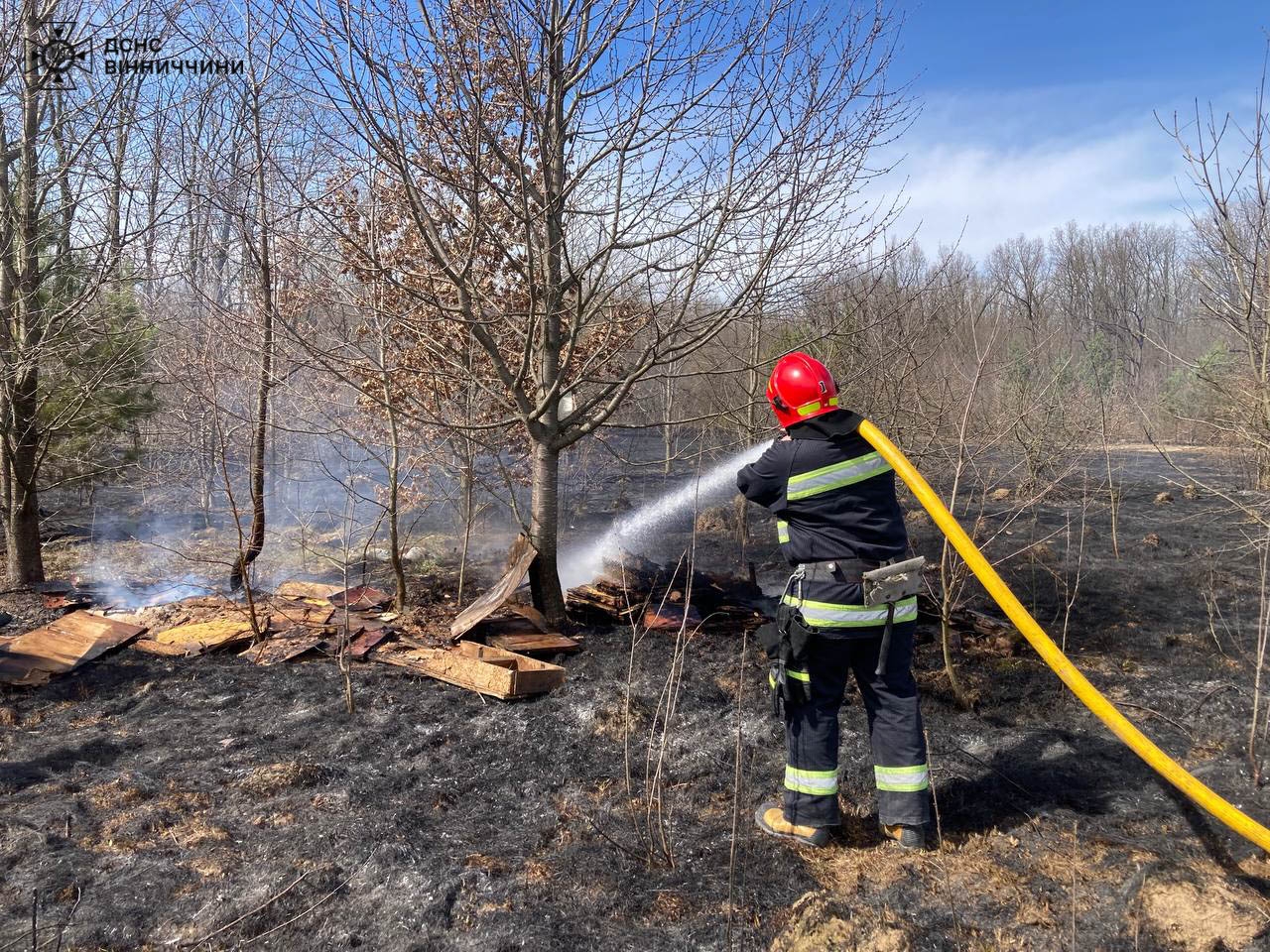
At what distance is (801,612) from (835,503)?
460 mm

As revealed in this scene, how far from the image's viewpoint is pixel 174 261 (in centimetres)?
667

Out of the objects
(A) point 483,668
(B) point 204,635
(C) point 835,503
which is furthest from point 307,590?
(C) point 835,503

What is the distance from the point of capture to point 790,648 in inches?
124

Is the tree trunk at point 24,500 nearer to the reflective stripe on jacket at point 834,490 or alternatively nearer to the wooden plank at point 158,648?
the wooden plank at point 158,648

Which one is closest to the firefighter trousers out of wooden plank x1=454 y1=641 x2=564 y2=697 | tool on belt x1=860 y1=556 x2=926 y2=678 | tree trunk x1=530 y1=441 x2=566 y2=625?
tool on belt x1=860 y1=556 x2=926 y2=678

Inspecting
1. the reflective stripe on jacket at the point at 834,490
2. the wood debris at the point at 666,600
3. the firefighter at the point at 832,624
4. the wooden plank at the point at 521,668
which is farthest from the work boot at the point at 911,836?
the wood debris at the point at 666,600

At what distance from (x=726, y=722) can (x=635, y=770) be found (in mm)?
750

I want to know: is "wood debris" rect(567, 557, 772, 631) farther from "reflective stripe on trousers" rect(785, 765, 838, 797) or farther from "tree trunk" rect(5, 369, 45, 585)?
"tree trunk" rect(5, 369, 45, 585)

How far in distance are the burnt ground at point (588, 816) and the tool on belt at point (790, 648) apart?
0.34m

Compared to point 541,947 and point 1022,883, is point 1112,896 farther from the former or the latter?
point 541,947

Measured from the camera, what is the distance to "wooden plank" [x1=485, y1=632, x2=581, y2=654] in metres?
5.46

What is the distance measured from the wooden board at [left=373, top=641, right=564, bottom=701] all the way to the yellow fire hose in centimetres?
275

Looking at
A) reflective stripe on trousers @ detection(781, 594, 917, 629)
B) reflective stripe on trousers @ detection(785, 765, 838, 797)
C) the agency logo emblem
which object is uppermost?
the agency logo emblem

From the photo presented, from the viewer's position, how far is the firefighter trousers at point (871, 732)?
307 cm
